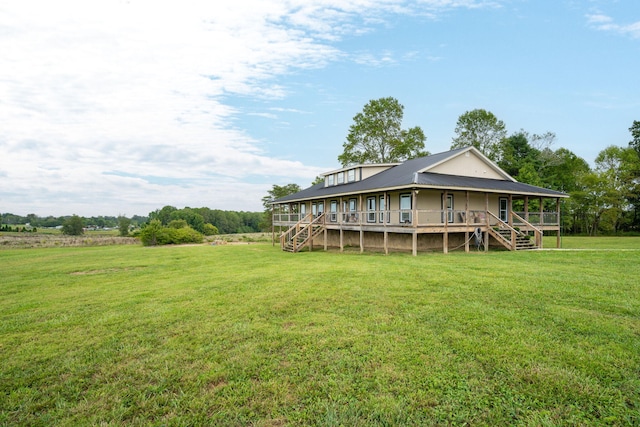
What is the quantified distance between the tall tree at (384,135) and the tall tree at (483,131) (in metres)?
6.61

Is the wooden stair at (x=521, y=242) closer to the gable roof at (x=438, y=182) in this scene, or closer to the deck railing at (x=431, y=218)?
the deck railing at (x=431, y=218)

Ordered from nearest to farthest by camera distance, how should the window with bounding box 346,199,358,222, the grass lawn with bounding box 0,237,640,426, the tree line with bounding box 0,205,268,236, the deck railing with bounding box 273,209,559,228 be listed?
the grass lawn with bounding box 0,237,640,426, the deck railing with bounding box 273,209,559,228, the window with bounding box 346,199,358,222, the tree line with bounding box 0,205,268,236

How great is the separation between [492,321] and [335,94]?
25.1m

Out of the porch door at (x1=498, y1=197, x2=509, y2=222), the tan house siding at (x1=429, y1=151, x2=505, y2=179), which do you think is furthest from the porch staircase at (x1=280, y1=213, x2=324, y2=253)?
the porch door at (x1=498, y1=197, x2=509, y2=222)

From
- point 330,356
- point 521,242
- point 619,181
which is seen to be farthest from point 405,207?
point 619,181

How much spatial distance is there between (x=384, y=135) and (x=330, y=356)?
36439 millimetres

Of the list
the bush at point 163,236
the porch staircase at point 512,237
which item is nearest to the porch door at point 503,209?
the porch staircase at point 512,237

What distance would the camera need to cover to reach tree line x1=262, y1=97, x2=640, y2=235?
124ft

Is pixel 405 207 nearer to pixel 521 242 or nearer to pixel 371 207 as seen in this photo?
pixel 371 207

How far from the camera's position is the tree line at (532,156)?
124 feet

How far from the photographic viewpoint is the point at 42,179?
33.7 meters

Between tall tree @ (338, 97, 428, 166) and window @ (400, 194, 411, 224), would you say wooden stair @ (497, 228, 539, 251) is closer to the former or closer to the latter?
window @ (400, 194, 411, 224)

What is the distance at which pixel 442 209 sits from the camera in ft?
60.6

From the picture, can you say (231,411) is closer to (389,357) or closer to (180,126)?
(389,357)
